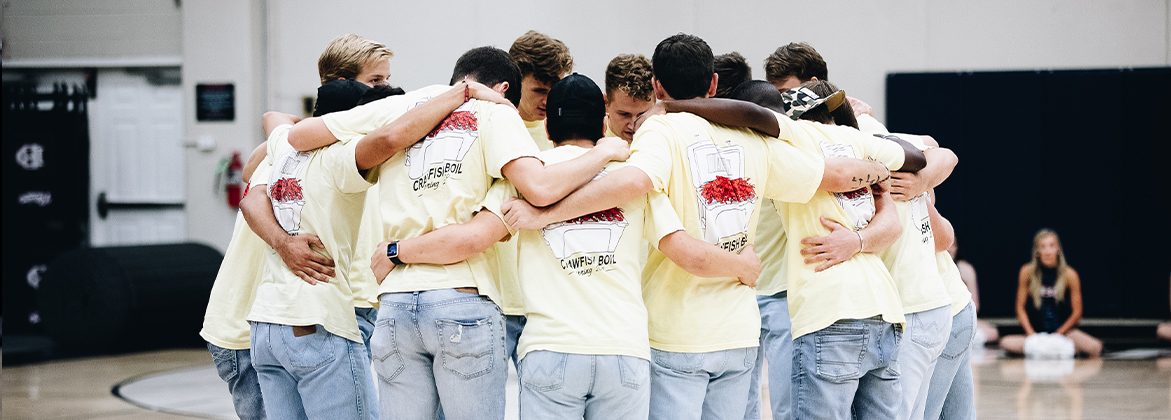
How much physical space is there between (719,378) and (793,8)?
681 cm

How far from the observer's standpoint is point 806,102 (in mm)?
2867

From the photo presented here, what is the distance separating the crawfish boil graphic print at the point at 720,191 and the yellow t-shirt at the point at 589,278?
12cm

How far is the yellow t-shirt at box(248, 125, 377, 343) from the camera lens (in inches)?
103

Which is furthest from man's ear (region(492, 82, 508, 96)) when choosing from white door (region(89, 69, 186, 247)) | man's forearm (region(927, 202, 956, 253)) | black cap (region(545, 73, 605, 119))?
white door (region(89, 69, 186, 247))

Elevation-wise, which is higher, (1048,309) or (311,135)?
(311,135)

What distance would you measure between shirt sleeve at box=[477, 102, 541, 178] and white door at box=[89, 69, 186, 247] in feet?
25.7

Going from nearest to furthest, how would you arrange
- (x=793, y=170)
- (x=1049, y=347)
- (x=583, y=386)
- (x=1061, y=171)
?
1. (x=583, y=386)
2. (x=793, y=170)
3. (x=1049, y=347)
4. (x=1061, y=171)

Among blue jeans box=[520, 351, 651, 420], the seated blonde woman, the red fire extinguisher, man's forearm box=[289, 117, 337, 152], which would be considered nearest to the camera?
blue jeans box=[520, 351, 651, 420]

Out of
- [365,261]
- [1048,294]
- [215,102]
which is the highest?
[215,102]

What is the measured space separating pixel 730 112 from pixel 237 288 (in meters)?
1.67

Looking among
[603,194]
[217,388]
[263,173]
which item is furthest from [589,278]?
[217,388]

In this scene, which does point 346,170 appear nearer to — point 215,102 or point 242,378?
point 242,378

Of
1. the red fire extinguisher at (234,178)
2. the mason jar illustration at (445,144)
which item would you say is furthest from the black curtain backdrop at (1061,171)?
the mason jar illustration at (445,144)

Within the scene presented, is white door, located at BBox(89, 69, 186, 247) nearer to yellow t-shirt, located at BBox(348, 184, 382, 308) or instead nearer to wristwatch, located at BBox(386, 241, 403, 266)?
yellow t-shirt, located at BBox(348, 184, 382, 308)
